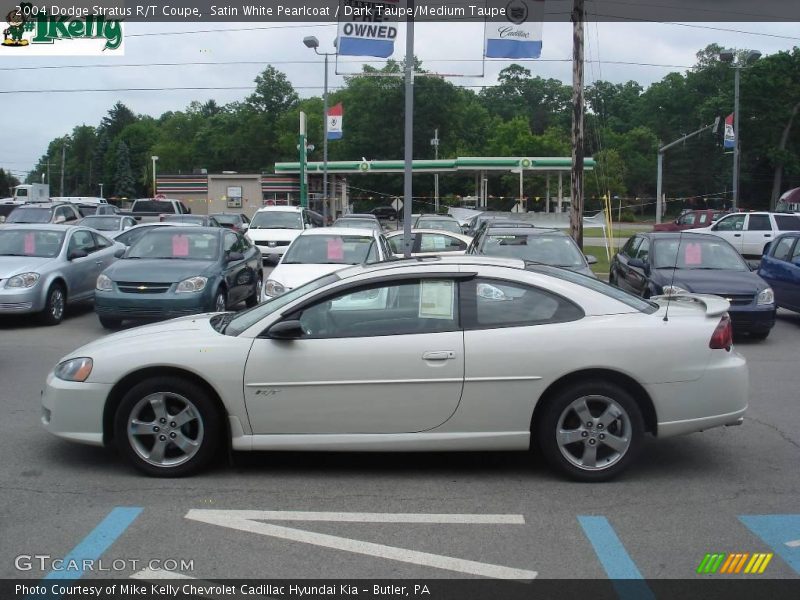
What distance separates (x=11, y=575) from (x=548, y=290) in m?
3.71

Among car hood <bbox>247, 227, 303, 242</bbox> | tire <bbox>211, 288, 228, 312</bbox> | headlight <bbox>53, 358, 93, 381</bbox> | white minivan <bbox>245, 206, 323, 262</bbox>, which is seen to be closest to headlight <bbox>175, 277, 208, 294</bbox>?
tire <bbox>211, 288, 228, 312</bbox>

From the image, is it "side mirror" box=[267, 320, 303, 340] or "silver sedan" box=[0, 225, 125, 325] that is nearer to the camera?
"side mirror" box=[267, 320, 303, 340]

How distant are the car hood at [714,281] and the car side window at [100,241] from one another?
9.81 metres

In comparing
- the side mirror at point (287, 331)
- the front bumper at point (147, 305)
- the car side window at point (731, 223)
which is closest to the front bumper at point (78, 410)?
the side mirror at point (287, 331)

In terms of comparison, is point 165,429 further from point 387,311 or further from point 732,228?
point 732,228

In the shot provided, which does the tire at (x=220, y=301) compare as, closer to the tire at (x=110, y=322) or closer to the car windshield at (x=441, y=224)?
the tire at (x=110, y=322)

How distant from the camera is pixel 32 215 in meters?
26.3

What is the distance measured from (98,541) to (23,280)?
29.9 feet

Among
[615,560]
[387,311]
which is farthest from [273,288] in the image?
[615,560]

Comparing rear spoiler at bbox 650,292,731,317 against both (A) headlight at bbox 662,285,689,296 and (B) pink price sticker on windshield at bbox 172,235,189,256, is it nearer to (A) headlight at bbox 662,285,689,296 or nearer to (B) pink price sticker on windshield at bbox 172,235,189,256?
(A) headlight at bbox 662,285,689,296

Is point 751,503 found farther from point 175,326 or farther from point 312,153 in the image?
point 312,153

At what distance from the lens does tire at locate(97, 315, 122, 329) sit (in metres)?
12.0

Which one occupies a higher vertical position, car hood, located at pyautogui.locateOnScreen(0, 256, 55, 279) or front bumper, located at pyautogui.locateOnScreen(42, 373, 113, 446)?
car hood, located at pyautogui.locateOnScreen(0, 256, 55, 279)

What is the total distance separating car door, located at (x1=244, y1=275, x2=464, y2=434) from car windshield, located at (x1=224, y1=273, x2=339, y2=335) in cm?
28
